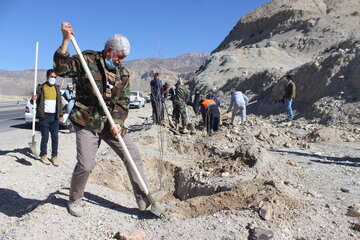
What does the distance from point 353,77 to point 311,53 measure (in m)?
24.9

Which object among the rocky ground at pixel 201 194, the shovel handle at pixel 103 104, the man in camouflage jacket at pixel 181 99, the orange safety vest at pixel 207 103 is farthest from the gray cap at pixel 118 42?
the man in camouflage jacket at pixel 181 99

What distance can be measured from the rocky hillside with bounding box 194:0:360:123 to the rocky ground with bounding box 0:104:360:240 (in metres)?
6.71

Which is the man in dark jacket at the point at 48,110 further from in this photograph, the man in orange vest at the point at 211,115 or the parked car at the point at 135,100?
the parked car at the point at 135,100

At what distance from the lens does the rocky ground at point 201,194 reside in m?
2.96

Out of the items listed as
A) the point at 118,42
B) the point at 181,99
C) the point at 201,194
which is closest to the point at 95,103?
the point at 118,42

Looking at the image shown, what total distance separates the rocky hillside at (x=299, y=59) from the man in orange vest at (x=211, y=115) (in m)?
5.41

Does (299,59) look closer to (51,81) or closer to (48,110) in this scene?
(51,81)

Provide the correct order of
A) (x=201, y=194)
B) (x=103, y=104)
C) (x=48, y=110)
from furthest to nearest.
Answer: (x=48, y=110), (x=201, y=194), (x=103, y=104)

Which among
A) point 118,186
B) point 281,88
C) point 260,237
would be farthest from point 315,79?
point 260,237

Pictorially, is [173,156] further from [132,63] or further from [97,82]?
[132,63]

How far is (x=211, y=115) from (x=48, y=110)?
14.7 feet

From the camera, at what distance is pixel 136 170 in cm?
317

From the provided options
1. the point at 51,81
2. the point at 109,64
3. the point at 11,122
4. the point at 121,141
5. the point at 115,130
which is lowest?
the point at 11,122

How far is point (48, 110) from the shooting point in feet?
18.1
